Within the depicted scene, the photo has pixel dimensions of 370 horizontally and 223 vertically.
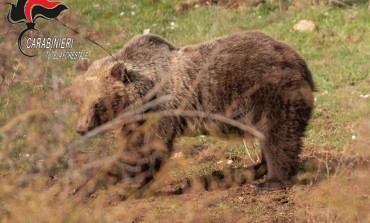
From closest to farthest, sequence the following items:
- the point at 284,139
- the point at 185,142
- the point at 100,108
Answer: the point at 284,139 → the point at 100,108 → the point at 185,142

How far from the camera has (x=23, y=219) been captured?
12.4 ft

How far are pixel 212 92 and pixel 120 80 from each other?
0.79 meters

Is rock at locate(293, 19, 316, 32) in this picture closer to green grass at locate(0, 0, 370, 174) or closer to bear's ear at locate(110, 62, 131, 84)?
green grass at locate(0, 0, 370, 174)

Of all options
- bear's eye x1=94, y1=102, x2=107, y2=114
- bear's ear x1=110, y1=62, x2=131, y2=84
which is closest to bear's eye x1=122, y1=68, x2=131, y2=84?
bear's ear x1=110, y1=62, x2=131, y2=84

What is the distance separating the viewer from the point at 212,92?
6109 mm

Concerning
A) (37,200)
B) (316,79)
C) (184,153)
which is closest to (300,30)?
(316,79)

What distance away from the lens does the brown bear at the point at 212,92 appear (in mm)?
5781

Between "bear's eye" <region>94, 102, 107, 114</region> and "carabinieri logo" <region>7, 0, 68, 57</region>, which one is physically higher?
"carabinieri logo" <region>7, 0, 68, 57</region>

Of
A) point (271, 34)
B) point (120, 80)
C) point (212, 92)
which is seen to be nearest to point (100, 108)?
point (120, 80)

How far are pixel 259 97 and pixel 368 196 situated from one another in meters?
1.33

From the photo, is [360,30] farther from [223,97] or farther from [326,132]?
[223,97]

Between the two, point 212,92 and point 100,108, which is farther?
point 212,92

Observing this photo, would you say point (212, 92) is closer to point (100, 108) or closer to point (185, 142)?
point (100, 108)

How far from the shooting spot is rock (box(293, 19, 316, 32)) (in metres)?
9.96
